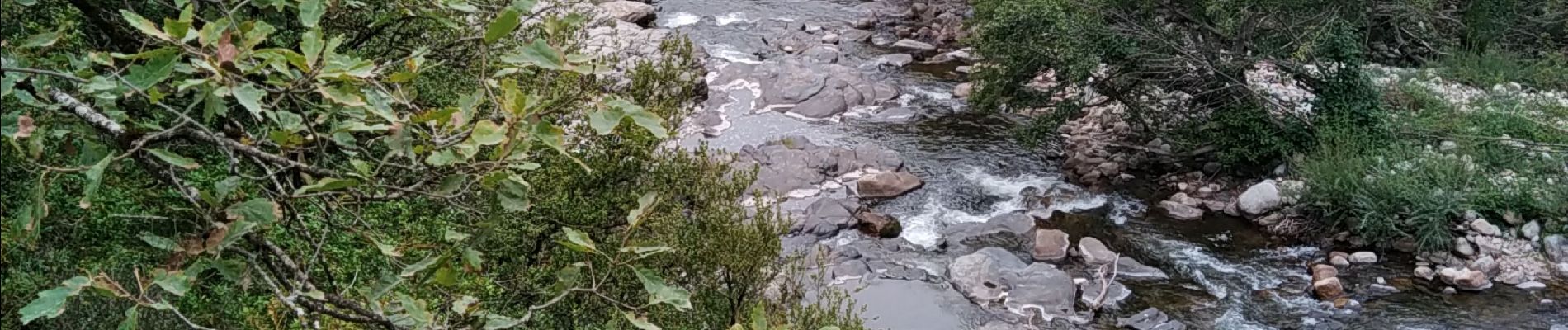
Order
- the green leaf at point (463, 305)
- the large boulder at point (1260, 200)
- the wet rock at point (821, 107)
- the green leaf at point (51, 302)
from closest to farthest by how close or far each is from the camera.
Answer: the green leaf at point (51, 302) → the green leaf at point (463, 305) → the large boulder at point (1260, 200) → the wet rock at point (821, 107)

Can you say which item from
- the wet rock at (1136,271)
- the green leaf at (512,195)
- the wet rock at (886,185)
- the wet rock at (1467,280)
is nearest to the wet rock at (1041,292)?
the wet rock at (1136,271)

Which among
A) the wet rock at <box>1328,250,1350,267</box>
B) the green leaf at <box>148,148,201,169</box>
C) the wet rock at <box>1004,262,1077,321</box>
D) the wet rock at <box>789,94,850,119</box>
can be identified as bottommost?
the wet rock at <box>789,94,850,119</box>

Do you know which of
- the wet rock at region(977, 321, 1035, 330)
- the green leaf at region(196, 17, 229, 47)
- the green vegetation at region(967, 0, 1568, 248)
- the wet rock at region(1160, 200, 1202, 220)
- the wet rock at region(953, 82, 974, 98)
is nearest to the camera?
the green leaf at region(196, 17, 229, 47)

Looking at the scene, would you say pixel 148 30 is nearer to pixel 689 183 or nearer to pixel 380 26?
pixel 380 26

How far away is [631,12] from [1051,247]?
37.4 feet

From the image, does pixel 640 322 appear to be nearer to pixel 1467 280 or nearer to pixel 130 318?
pixel 130 318

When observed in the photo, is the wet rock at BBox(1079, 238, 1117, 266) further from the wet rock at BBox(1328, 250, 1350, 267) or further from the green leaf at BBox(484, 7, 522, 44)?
the green leaf at BBox(484, 7, 522, 44)

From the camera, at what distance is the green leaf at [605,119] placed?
2.42 m

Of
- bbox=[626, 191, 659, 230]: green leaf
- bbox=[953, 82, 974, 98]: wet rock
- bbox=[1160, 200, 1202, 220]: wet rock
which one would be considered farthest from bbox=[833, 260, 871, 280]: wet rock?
bbox=[626, 191, 659, 230]: green leaf

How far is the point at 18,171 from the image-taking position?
327 cm

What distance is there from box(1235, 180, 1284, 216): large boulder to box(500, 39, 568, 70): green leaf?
1213 cm

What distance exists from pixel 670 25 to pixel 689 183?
15.1 m

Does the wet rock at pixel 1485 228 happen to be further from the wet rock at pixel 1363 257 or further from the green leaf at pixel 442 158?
the green leaf at pixel 442 158

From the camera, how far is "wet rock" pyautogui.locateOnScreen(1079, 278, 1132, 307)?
11.2 meters
